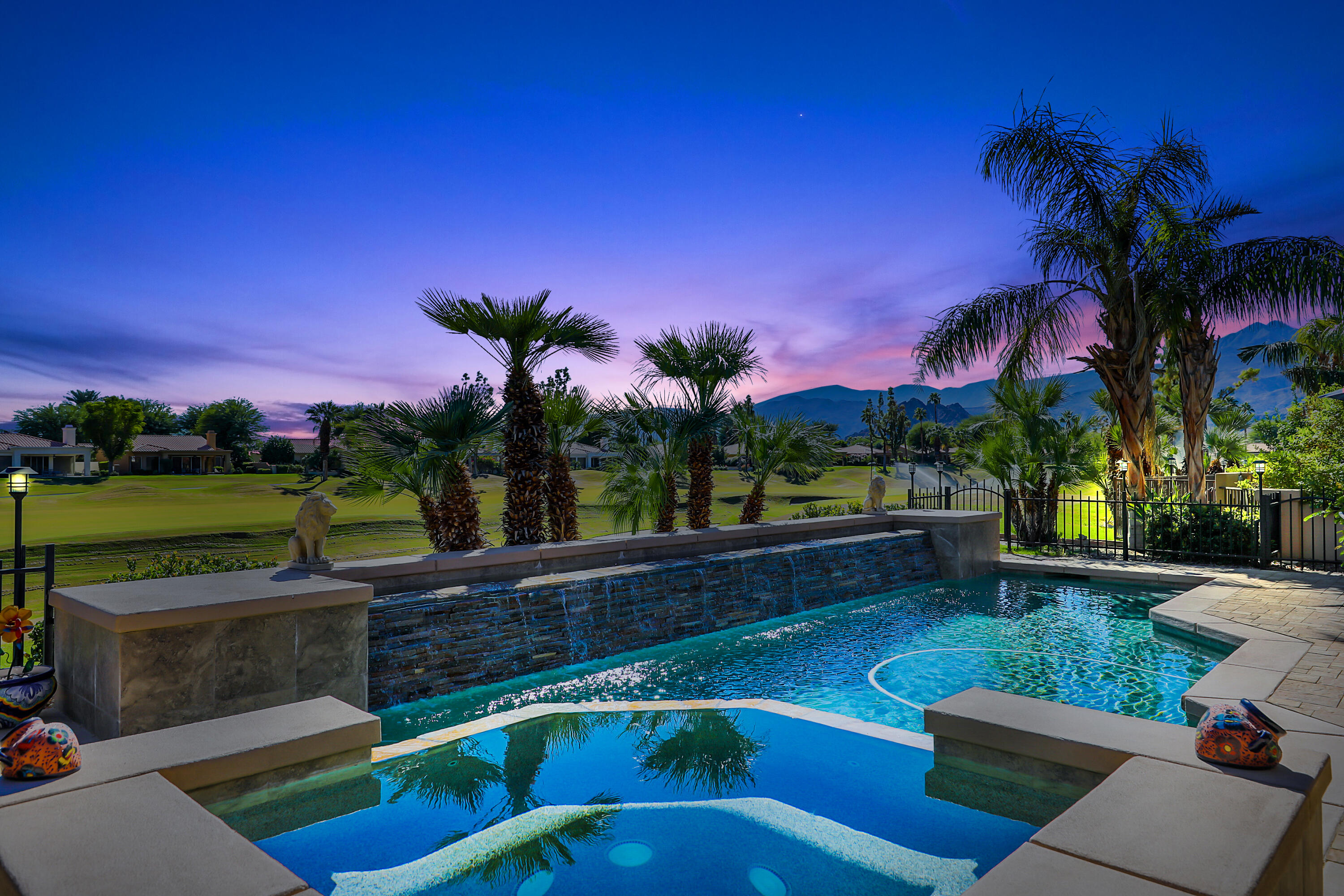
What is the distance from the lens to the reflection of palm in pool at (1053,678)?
561 centimetres

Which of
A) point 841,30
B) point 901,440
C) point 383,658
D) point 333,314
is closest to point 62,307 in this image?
point 333,314

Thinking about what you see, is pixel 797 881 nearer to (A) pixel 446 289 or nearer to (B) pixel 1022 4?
(A) pixel 446 289

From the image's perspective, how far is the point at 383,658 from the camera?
571 cm

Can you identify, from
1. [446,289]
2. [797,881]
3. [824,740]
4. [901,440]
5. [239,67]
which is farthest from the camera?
[901,440]

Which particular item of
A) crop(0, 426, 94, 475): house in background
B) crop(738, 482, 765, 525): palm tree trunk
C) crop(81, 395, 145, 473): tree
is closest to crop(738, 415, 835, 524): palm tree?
crop(738, 482, 765, 525): palm tree trunk

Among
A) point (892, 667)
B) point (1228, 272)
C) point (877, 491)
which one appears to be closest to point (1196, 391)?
point (1228, 272)

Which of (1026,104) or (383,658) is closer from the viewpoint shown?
(383,658)

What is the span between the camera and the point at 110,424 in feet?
86.8

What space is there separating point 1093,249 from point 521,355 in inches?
442

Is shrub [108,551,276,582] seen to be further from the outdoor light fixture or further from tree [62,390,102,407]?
tree [62,390,102,407]

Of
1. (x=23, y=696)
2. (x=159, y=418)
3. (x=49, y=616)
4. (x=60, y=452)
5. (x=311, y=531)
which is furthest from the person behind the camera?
(x=159, y=418)

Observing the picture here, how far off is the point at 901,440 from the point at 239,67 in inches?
3750

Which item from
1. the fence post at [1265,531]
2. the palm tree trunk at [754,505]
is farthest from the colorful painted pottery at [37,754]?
the fence post at [1265,531]

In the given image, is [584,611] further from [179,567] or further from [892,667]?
[179,567]
